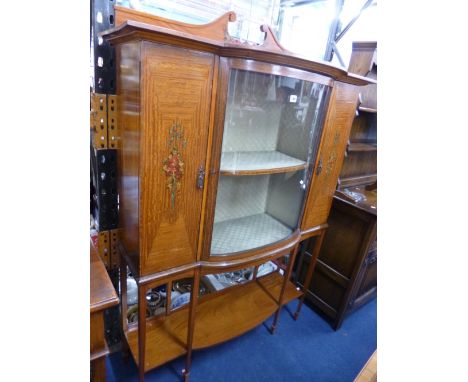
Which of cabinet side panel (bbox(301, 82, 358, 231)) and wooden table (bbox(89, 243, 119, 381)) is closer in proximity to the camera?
wooden table (bbox(89, 243, 119, 381))

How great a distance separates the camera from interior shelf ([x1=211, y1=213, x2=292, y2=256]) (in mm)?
1193

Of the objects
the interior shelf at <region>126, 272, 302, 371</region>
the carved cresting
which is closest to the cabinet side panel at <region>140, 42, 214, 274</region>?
the carved cresting

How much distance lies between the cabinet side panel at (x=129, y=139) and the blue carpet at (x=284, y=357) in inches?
31.7

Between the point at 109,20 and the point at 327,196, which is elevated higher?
the point at 109,20

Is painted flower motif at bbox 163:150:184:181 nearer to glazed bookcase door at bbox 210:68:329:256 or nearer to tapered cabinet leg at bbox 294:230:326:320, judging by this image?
glazed bookcase door at bbox 210:68:329:256

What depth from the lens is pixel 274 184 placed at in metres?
1.42

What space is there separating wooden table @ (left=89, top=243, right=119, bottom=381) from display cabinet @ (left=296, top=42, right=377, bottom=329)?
1250 mm

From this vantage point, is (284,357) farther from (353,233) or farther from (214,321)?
(353,233)

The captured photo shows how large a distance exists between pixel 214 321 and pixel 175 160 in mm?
1041

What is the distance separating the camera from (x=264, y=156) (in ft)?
4.16

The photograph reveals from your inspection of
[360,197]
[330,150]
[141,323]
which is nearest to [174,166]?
[141,323]
